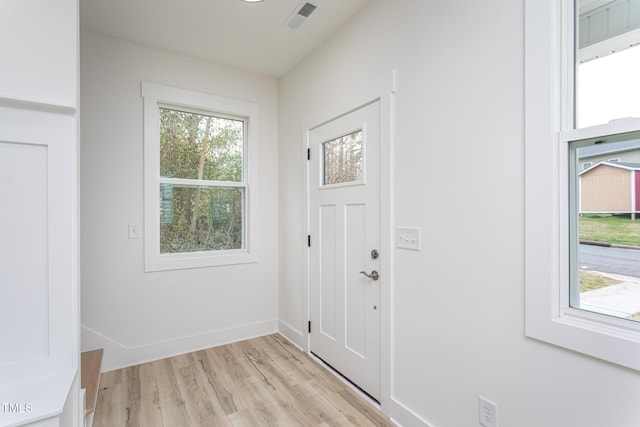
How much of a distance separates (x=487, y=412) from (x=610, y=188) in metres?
1.07

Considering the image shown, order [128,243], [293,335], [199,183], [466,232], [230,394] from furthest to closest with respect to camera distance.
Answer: [293,335] < [199,183] < [128,243] < [230,394] < [466,232]

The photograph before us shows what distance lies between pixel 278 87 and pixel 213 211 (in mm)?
1456

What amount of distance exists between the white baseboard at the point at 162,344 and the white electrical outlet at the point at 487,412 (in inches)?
87.0

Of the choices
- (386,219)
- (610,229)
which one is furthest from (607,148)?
(386,219)

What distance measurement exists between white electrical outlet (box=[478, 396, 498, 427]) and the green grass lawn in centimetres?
83

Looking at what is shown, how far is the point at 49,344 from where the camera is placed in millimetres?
1369

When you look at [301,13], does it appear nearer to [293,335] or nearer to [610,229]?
[610,229]

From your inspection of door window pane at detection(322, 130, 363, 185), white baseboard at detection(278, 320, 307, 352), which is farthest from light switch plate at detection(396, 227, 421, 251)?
white baseboard at detection(278, 320, 307, 352)

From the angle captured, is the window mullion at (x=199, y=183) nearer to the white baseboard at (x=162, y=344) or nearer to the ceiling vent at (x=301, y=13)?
the white baseboard at (x=162, y=344)

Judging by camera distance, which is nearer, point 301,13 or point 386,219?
point 386,219

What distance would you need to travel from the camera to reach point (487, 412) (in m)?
1.42

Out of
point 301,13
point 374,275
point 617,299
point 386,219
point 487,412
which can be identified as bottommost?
point 487,412

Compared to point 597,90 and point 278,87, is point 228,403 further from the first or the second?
point 278,87

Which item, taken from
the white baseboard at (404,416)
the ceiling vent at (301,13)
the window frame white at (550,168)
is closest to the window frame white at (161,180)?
the ceiling vent at (301,13)
